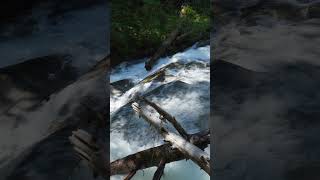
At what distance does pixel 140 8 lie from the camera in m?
6.59

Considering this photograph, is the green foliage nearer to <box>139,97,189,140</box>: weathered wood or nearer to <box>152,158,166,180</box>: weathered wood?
<box>139,97,189,140</box>: weathered wood

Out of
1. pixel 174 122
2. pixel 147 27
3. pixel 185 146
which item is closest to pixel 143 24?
pixel 147 27

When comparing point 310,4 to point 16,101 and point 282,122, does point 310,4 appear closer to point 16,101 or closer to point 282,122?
point 282,122

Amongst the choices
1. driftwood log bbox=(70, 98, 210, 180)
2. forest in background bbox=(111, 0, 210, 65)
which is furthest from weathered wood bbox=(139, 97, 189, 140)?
forest in background bbox=(111, 0, 210, 65)

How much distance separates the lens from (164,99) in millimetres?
5043

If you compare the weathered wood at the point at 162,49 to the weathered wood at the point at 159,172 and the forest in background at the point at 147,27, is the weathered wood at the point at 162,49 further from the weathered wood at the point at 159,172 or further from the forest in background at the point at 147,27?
the weathered wood at the point at 159,172

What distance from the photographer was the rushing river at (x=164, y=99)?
14.5 feet

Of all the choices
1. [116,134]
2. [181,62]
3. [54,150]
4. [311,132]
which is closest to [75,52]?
[54,150]

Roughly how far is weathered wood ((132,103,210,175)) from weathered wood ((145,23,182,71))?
5.66 feet

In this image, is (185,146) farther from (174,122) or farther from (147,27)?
(147,27)

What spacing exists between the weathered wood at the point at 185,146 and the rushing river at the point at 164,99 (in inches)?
20.2

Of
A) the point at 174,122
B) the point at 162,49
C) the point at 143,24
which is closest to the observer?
the point at 174,122

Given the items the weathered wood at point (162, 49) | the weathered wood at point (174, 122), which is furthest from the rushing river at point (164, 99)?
the weathered wood at point (174, 122)

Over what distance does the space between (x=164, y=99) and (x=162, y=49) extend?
1.05 m
